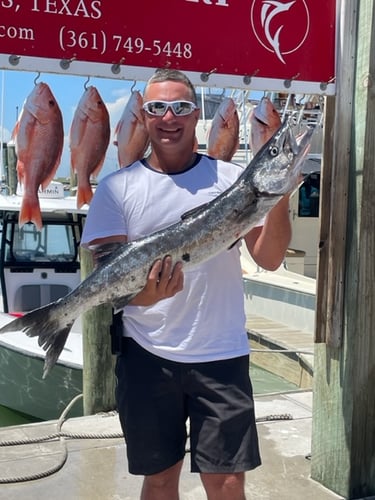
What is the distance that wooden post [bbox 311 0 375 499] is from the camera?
314 cm

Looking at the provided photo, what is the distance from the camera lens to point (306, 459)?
3883mm

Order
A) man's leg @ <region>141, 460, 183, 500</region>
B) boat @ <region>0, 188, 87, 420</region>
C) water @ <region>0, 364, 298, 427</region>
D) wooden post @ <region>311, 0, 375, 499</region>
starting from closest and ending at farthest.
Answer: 1. man's leg @ <region>141, 460, 183, 500</region>
2. wooden post @ <region>311, 0, 375, 499</region>
3. water @ <region>0, 364, 298, 427</region>
4. boat @ <region>0, 188, 87, 420</region>

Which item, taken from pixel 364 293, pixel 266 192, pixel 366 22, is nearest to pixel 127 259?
pixel 266 192

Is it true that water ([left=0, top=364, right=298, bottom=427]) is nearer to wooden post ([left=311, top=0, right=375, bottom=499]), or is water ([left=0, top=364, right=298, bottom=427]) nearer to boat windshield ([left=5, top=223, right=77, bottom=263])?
boat windshield ([left=5, top=223, right=77, bottom=263])

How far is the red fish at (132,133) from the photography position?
9.18ft

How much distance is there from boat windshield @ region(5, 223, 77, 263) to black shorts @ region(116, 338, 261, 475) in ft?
22.1

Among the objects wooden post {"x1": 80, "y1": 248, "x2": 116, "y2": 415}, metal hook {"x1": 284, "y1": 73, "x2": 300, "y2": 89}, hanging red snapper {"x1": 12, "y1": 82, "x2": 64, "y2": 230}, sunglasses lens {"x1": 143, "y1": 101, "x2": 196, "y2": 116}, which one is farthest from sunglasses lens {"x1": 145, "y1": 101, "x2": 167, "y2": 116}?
wooden post {"x1": 80, "y1": 248, "x2": 116, "y2": 415}

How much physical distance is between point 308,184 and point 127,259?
1223cm

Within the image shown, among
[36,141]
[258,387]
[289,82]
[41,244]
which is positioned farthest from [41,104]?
[258,387]

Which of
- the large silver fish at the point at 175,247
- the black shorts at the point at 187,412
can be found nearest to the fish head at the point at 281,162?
the large silver fish at the point at 175,247

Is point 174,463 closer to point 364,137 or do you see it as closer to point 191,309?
point 191,309

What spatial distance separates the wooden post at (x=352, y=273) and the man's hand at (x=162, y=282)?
1271mm

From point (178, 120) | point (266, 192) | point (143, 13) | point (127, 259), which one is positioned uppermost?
point (143, 13)

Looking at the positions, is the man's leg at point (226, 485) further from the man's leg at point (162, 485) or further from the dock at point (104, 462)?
the dock at point (104, 462)
